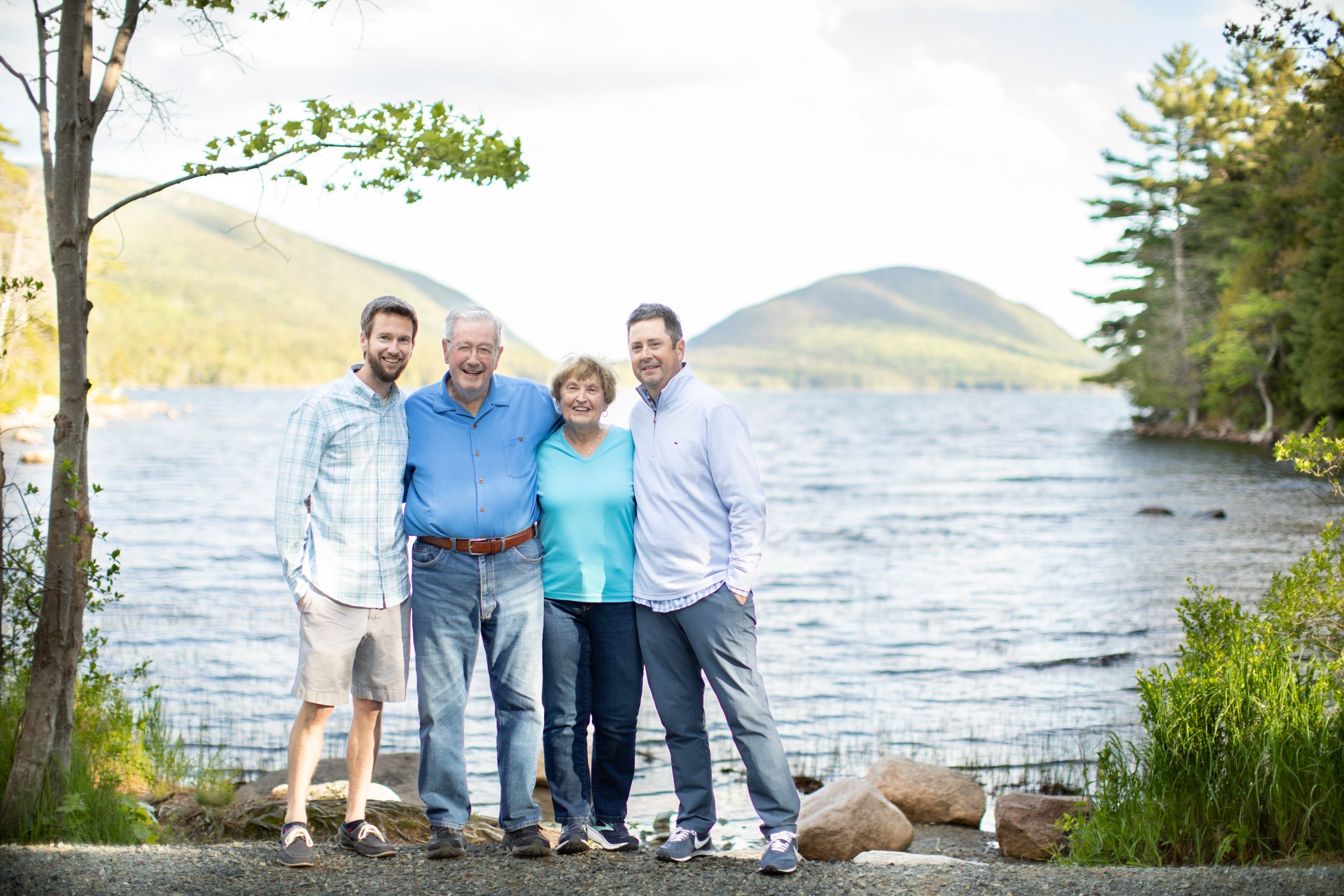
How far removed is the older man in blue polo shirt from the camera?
15.7 feet

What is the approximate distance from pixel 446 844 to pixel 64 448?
2.73 metres

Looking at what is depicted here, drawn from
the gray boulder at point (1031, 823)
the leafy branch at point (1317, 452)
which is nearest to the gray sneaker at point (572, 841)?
the gray boulder at point (1031, 823)

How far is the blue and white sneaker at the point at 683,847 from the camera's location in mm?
4844

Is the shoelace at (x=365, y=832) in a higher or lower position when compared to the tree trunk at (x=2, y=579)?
lower

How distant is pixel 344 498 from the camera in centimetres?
468

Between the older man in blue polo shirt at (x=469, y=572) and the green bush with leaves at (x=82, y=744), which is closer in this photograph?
the older man in blue polo shirt at (x=469, y=572)

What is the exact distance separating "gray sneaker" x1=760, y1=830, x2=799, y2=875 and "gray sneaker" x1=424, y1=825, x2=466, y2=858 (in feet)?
4.55

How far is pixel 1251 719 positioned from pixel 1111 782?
0.82 metres

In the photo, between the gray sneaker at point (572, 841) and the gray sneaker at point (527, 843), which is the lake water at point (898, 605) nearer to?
the gray sneaker at point (572, 841)

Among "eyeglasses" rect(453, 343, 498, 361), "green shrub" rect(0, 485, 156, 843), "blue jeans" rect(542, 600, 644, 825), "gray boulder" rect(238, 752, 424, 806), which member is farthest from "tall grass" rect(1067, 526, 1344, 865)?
"green shrub" rect(0, 485, 156, 843)

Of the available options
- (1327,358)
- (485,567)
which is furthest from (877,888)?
(1327,358)

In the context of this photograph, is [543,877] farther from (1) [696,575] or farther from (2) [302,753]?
(1) [696,575]

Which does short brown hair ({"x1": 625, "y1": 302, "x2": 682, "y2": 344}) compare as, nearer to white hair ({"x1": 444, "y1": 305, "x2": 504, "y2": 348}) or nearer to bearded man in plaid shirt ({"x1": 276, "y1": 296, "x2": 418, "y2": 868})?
white hair ({"x1": 444, "y1": 305, "x2": 504, "y2": 348})

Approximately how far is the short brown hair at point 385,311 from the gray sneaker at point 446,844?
7.49ft
